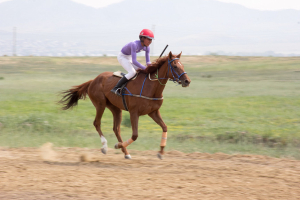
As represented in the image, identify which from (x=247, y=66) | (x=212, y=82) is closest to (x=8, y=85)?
(x=212, y=82)

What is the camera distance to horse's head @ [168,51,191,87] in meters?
7.47

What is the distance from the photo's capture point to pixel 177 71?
7664 mm

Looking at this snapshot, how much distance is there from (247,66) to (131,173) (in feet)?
111

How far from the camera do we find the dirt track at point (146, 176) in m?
5.82

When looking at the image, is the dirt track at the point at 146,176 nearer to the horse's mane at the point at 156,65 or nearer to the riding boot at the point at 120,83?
the riding boot at the point at 120,83

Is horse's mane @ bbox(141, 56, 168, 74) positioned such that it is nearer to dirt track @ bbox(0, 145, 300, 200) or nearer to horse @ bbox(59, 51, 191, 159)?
horse @ bbox(59, 51, 191, 159)

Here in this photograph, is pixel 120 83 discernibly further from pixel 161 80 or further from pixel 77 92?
pixel 77 92

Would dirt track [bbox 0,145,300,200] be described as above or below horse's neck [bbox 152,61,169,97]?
below

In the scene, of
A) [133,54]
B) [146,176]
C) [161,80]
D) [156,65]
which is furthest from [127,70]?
[146,176]

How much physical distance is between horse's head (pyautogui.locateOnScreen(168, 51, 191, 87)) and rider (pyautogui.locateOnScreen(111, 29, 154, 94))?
79 cm

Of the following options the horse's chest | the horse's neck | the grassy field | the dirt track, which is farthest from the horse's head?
the grassy field

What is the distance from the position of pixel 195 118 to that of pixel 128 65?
6.51 metres

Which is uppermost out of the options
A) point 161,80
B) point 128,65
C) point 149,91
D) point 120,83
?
point 128,65

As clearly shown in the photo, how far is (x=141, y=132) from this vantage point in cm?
1250
